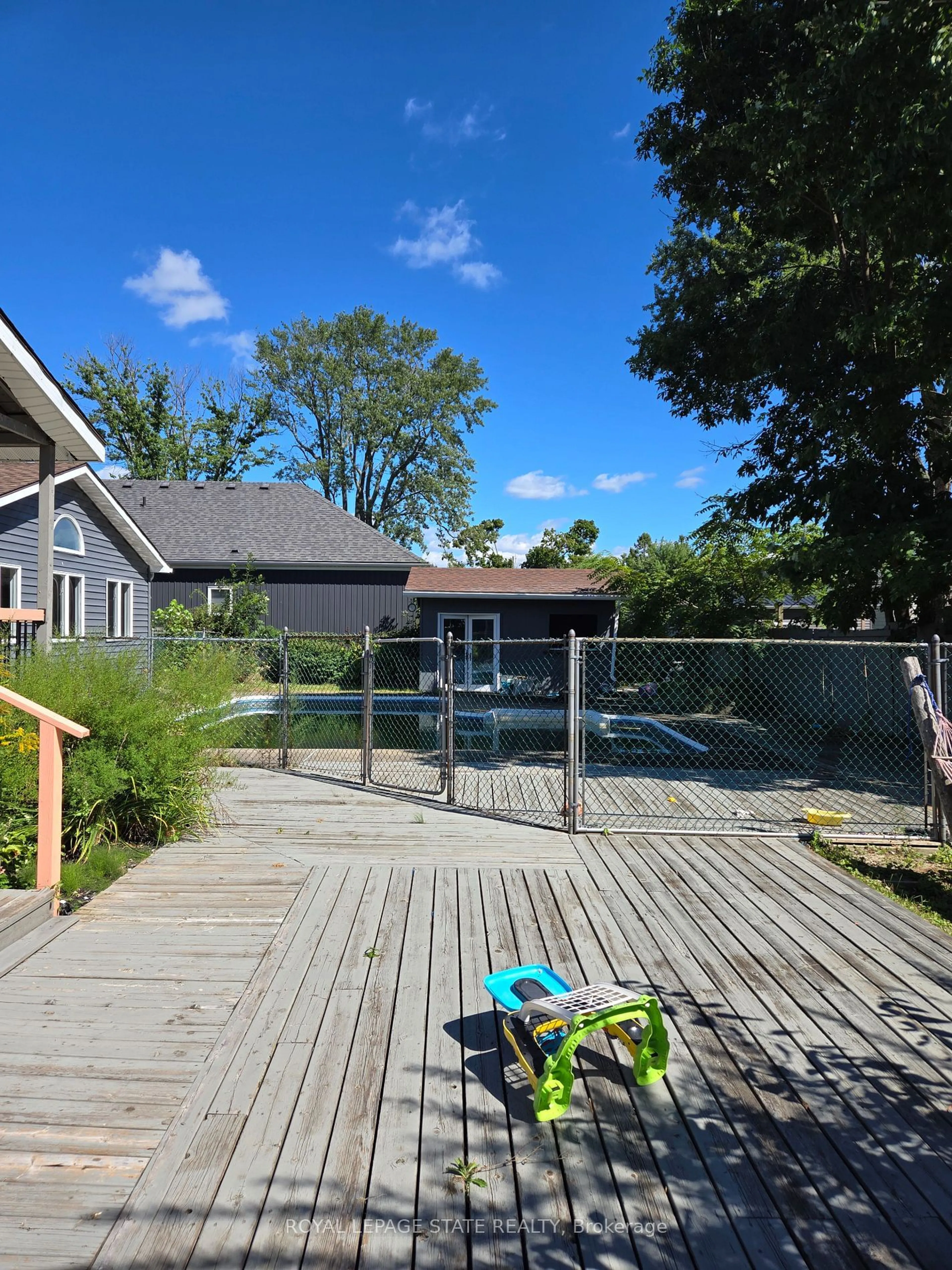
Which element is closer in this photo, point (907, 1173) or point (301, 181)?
point (907, 1173)

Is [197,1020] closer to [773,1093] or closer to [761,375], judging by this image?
[773,1093]

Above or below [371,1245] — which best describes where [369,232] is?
above

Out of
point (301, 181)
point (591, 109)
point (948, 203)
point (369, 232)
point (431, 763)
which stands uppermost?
point (369, 232)

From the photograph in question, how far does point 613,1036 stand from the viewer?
9.45 ft

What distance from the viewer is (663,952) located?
3.88 m

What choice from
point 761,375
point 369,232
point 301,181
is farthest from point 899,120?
point 369,232

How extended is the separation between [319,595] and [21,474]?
432 inches

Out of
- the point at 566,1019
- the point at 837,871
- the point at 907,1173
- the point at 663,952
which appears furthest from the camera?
the point at 837,871

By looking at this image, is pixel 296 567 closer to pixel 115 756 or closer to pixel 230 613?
pixel 230 613

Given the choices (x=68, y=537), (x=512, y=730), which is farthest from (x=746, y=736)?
(x=68, y=537)

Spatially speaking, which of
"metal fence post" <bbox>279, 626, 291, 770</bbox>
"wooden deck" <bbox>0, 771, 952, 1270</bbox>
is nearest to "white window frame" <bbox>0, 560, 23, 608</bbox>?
"metal fence post" <bbox>279, 626, 291, 770</bbox>

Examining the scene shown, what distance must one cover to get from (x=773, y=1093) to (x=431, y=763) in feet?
27.9

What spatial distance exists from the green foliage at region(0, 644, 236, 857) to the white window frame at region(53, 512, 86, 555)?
7778 millimetres

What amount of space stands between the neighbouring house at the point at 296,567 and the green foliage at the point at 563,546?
2583cm
